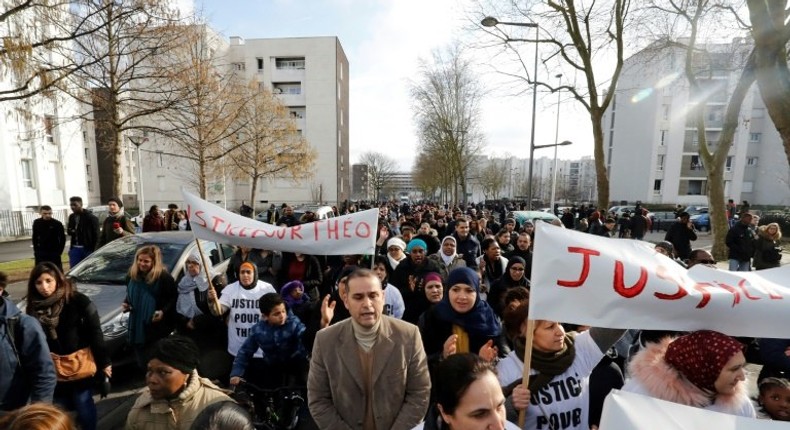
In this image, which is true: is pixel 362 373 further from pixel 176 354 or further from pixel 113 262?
pixel 113 262

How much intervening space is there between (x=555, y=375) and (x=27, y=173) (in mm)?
30239

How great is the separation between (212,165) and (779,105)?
71.9 feet

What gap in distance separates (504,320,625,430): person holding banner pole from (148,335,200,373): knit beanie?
179cm

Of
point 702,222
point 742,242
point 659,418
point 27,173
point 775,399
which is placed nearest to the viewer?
point 659,418

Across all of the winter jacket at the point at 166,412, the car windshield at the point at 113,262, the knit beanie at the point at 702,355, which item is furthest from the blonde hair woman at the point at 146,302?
the knit beanie at the point at 702,355

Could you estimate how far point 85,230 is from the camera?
7.53 meters

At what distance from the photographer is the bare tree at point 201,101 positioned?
36.8 ft

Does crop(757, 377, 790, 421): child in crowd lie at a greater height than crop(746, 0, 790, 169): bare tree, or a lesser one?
lesser

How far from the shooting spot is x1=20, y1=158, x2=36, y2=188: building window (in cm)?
2200

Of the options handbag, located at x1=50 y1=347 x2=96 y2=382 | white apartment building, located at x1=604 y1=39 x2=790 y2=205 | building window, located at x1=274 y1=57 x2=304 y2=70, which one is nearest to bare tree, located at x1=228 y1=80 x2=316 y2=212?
handbag, located at x1=50 y1=347 x2=96 y2=382

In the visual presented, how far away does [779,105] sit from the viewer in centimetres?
803

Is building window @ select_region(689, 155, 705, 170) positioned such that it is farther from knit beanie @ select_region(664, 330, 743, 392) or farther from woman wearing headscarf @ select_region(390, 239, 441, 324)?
knit beanie @ select_region(664, 330, 743, 392)

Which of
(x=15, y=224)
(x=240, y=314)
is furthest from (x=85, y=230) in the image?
(x=15, y=224)

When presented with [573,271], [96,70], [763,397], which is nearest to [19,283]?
[96,70]
